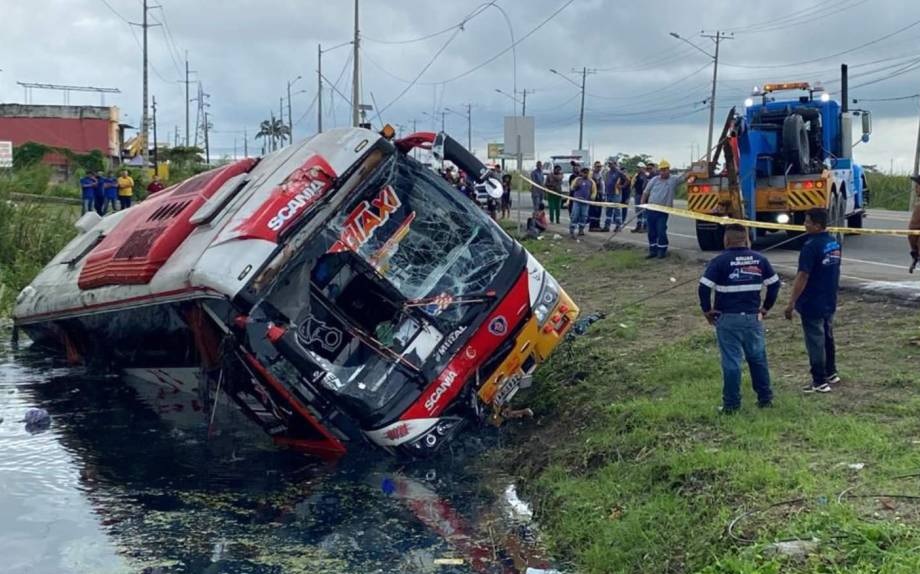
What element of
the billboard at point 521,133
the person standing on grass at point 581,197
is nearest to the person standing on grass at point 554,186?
the person standing on grass at point 581,197

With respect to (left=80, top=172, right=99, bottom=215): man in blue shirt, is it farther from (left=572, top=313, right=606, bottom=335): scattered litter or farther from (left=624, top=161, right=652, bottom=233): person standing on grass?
(left=572, top=313, right=606, bottom=335): scattered litter

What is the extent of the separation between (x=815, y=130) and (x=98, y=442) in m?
13.2

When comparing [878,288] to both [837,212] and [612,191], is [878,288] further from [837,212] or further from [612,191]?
[612,191]

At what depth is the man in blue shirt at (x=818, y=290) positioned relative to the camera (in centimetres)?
768

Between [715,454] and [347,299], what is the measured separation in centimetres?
329

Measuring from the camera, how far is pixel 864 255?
56.8ft

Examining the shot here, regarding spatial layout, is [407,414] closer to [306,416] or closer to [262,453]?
[306,416]

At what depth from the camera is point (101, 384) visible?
12133mm

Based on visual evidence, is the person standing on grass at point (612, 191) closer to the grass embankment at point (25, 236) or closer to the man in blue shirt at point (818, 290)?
the grass embankment at point (25, 236)

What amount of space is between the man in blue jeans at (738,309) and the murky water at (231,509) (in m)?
1.78

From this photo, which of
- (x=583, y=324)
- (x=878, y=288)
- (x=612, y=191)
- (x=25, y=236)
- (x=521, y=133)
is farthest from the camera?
(x=612, y=191)

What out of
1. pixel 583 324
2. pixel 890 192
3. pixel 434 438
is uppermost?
pixel 890 192

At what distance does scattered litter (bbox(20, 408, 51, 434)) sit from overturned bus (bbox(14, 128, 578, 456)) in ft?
6.45

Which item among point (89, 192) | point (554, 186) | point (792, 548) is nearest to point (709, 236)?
point (554, 186)
